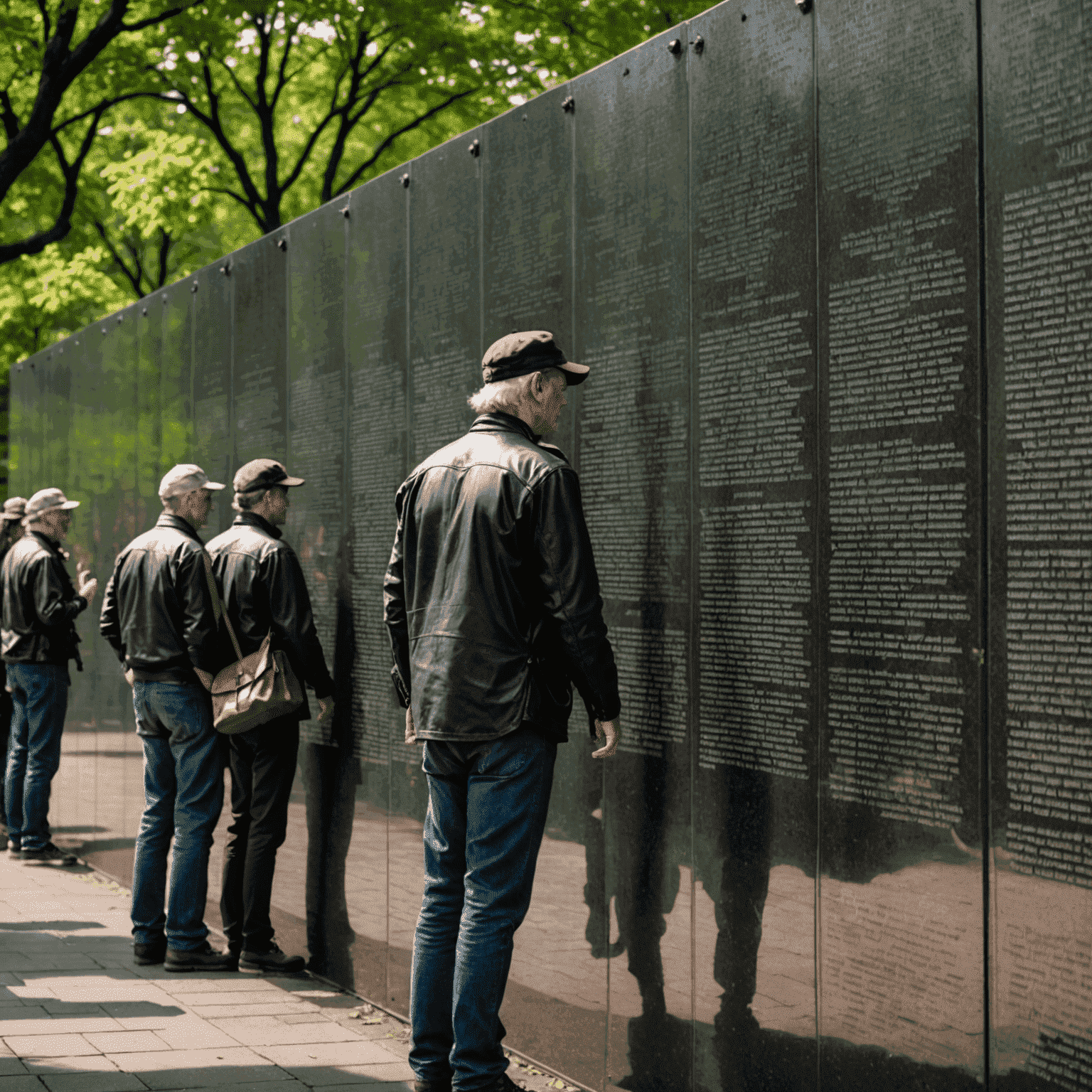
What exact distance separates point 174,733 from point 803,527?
3.92 m

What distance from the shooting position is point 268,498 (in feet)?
22.6

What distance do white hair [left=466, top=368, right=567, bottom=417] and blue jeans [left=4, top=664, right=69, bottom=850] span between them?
261 inches

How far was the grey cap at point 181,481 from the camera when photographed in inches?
283

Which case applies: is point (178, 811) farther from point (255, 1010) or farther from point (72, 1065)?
point (72, 1065)

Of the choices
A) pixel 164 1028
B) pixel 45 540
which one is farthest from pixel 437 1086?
pixel 45 540

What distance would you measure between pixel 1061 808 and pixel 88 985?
4.69m

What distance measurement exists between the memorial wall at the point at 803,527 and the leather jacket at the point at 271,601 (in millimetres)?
364

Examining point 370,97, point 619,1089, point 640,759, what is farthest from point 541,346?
point 370,97

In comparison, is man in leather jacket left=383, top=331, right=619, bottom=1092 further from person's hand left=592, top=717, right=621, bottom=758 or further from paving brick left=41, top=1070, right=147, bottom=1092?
paving brick left=41, top=1070, right=147, bottom=1092

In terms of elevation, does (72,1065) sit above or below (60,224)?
below

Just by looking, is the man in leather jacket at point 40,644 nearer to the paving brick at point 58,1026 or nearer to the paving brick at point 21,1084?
the paving brick at point 58,1026

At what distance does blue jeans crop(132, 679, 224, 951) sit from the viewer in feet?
22.3

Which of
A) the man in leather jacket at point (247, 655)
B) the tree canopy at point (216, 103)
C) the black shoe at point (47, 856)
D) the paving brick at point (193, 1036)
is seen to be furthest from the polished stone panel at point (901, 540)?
the tree canopy at point (216, 103)

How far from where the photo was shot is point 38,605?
9797mm
